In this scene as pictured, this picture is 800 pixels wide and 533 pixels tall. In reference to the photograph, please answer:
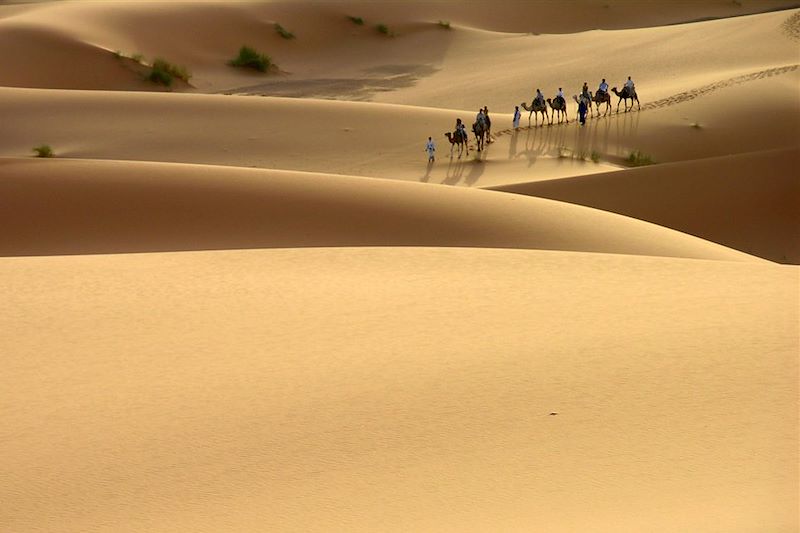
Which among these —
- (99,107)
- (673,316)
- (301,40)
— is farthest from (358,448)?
(301,40)

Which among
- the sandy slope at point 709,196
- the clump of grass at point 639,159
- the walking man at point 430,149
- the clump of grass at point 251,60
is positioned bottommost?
the sandy slope at point 709,196

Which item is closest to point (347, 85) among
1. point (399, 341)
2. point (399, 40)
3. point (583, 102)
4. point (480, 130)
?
point (399, 40)

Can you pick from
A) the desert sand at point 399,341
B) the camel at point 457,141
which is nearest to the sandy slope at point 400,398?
the desert sand at point 399,341

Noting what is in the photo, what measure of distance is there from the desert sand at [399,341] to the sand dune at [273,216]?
0.17ft

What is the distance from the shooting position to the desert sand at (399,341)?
630 centimetres

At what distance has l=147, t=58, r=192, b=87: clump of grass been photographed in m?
38.3

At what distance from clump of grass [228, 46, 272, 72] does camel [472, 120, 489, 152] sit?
18.1 m

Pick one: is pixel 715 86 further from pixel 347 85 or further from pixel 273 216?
pixel 273 216

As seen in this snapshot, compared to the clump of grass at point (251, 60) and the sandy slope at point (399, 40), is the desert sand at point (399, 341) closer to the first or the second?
the sandy slope at point (399, 40)

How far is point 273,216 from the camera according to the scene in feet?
55.2

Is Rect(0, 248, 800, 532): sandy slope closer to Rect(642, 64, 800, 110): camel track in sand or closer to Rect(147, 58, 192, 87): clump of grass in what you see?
Rect(642, 64, 800, 110): camel track in sand

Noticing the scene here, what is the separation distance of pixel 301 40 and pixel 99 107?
18979 millimetres

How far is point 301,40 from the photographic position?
46094 millimetres

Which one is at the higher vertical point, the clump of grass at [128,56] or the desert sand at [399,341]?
the clump of grass at [128,56]
